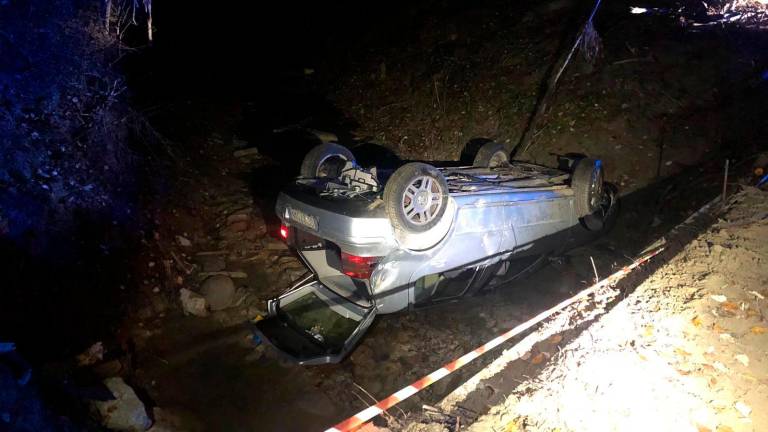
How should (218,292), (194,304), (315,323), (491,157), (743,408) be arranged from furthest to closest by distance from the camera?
1. (491,157)
2. (218,292)
3. (194,304)
4. (315,323)
5. (743,408)

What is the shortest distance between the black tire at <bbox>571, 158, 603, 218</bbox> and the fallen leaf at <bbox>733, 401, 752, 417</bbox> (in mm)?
3091

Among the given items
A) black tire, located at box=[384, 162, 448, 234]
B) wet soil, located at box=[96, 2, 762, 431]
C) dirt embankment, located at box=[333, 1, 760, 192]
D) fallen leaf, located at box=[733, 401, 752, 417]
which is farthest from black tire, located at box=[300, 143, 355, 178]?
dirt embankment, located at box=[333, 1, 760, 192]

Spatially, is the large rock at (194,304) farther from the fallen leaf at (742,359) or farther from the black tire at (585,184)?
the fallen leaf at (742,359)

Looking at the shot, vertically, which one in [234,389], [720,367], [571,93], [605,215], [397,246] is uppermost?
[571,93]

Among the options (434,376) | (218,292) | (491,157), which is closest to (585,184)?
(491,157)

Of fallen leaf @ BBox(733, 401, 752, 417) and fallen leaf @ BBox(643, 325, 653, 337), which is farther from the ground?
fallen leaf @ BBox(643, 325, 653, 337)

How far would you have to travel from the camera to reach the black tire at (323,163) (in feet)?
15.6

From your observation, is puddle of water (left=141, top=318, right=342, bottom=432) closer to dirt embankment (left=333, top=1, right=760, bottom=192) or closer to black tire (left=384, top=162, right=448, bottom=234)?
black tire (left=384, top=162, right=448, bottom=234)

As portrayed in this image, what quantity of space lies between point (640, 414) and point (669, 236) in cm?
308

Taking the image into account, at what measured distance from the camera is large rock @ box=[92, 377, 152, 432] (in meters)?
3.45

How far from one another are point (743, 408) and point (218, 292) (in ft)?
16.8

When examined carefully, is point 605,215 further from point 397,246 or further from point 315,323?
point 315,323

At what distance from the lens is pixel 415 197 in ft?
12.8

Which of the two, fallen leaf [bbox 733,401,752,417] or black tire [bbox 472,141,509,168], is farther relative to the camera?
black tire [bbox 472,141,509,168]
